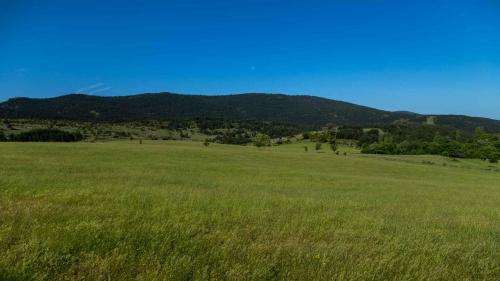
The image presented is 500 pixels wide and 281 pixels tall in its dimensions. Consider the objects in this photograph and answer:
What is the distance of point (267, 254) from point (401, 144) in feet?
532

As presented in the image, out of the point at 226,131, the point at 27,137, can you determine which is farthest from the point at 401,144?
the point at 27,137

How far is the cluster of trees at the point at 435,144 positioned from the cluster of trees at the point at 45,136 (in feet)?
297

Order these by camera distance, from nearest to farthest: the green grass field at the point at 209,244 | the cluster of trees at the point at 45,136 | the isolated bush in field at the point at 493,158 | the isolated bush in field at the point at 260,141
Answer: the green grass field at the point at 209,244 < the cluster of trees at the point at 45,136 < the isolated bush in field at the point at 260,141 < the isolated bush in field at the point at 493,158

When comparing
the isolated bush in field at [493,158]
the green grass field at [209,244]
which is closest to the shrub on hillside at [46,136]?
the green grass field at [209,244]

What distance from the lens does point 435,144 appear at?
151 m

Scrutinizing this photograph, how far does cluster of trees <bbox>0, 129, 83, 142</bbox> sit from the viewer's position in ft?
320

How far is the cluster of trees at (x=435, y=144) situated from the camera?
446 feet

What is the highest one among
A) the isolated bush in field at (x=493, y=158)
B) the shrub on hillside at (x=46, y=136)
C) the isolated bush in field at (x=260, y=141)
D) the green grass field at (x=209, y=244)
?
the green grass field at (x=209, y=244)

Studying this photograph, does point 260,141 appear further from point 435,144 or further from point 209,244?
point 209,244

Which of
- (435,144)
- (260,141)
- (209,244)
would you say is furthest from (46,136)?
(435,144)

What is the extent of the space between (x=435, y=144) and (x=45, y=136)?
419 ft

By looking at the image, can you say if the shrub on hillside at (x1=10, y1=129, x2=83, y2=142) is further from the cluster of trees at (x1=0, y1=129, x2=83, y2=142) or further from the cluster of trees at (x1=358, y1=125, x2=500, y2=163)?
the cluster of trees at (x1=358, y1=125, x2=500, y2=163)

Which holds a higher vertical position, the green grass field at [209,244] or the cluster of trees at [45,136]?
the green grass field at [209,244]

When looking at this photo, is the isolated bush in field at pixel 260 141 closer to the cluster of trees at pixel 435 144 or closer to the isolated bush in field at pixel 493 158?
the cluster of trees at pixel 435 144
